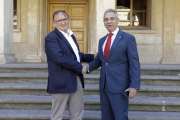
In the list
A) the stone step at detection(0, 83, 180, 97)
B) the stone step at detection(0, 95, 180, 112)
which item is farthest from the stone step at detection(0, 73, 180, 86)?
the stone step at detection(0, 95, 180, 112)

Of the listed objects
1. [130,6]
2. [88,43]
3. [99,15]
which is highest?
[130,6]

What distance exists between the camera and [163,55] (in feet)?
28.5

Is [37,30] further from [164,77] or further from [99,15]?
[164,77]

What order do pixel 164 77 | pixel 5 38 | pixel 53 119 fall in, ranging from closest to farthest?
pixel 53 119
pixel 164 77
pixel 5 38

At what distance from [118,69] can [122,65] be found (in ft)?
0.25

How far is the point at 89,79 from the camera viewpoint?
16.6 feet

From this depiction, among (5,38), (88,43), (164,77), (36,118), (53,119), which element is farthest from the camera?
(88,43)

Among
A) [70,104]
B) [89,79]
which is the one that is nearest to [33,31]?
[89,79]

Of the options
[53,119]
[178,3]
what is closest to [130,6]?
[178,3]

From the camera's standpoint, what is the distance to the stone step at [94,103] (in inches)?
168

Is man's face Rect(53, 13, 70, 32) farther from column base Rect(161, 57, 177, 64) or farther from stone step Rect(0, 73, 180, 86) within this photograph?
column base Rect(161, 57, 177, 64)

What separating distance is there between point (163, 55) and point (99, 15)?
12.1ft

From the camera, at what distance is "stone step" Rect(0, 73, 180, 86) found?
195 inches

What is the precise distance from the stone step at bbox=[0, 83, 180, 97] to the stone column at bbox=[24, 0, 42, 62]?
162 inches
